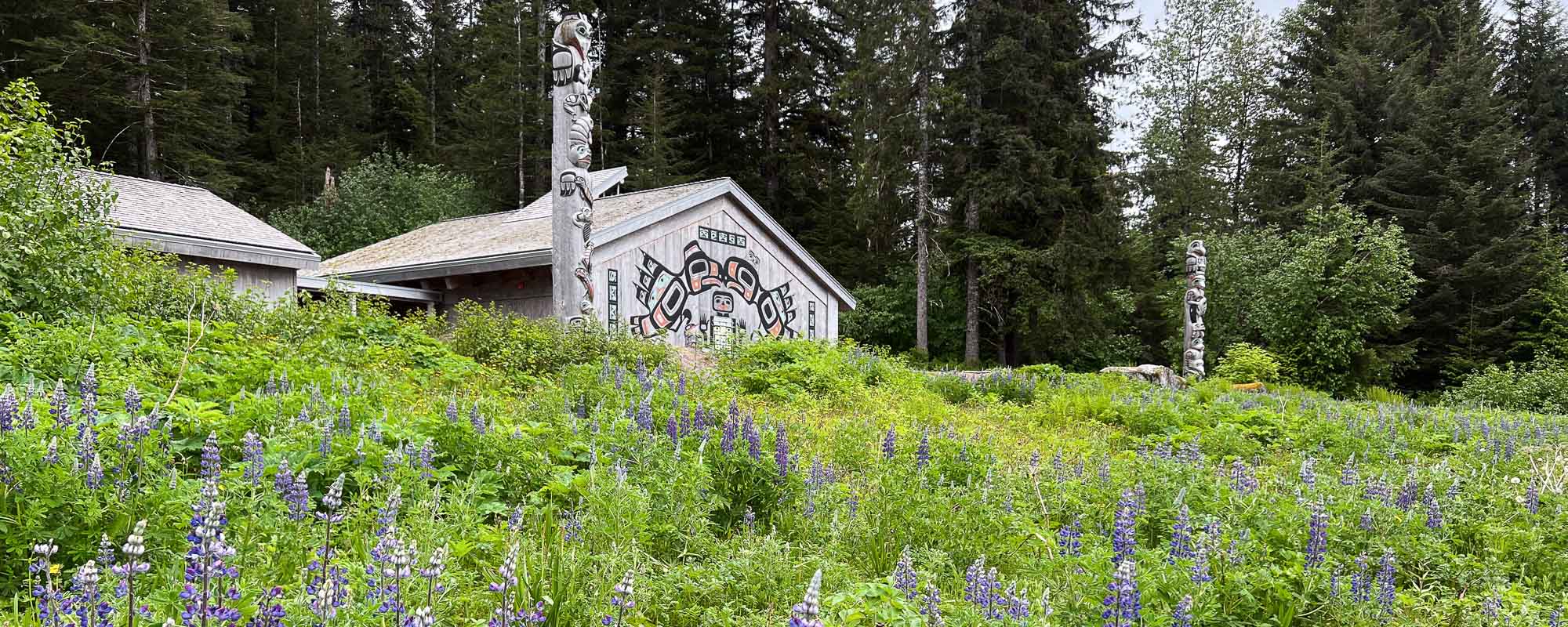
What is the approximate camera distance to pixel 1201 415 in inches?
376

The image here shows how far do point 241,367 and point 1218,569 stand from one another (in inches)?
233

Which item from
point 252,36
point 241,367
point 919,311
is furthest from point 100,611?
point 252,36

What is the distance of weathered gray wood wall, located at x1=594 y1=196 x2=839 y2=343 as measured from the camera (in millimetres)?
16375

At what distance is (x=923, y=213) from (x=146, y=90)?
900 inches

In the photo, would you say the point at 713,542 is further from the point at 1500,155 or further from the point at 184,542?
the point at 1500,155

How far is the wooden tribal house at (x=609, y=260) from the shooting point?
13.5 meters

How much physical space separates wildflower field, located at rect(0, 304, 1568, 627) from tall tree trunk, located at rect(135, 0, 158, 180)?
23337 millimetres

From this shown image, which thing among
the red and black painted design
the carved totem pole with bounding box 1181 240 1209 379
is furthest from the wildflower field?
the carved totem pole with bounding box 1181 240 1209 379

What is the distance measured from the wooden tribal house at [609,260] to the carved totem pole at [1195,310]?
8.04 m

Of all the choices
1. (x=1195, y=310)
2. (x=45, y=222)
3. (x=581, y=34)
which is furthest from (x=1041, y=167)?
(x=45, y=222)

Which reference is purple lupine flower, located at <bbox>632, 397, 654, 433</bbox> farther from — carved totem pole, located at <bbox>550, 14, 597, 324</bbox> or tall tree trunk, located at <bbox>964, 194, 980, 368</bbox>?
tall tree trunk, located at <bbox>964, 194, 980, 368</bbox>

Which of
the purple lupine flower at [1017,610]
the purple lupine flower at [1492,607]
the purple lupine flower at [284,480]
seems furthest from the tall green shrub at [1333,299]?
the purple lupine flower at [284,480]

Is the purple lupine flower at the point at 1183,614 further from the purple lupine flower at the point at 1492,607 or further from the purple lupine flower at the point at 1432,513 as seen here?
the purple lupine flower at the point at 1432,513

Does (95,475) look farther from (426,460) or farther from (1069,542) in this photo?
(1069,542)
